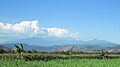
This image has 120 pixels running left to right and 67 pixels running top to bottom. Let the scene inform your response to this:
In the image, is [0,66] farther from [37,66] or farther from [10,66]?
[37,66]

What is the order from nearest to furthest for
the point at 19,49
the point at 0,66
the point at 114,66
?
the point at 0,66 < the point at 114,66 < the point at 19,49

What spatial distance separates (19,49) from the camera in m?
40.2

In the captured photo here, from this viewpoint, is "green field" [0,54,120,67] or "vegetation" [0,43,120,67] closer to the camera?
"green field" [0,54,120,67]

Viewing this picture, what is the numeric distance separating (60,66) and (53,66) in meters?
0.41

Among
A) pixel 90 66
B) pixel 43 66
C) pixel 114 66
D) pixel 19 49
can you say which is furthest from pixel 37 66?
pixel 19 49

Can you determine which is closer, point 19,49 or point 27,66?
point 27,66

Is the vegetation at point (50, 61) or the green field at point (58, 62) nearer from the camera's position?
the green field at point (58, 62)

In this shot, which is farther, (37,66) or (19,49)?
(19,49)

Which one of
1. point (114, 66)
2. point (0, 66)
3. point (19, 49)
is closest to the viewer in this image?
Result: point (0, 66)

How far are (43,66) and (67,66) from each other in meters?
1.40

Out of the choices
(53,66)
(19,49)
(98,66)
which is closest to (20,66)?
(53,66)

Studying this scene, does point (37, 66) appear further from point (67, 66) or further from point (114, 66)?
point (114, 66)

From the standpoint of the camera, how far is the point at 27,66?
1922cm

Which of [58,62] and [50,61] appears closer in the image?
[58,62]
